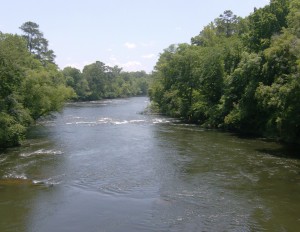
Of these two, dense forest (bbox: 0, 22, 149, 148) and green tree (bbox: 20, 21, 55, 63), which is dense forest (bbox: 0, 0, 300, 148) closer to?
dense forest (bbox: 0, 22, 149, 148)

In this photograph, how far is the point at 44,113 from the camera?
46344 millimetres

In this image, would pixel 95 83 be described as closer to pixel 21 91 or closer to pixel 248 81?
pixel 21 91

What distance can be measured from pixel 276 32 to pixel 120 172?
88.7ft

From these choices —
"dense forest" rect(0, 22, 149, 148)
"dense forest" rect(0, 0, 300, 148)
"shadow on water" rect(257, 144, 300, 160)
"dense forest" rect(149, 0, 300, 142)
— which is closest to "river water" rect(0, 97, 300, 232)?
"shadow on water" rect(257, 144, 300, 160)

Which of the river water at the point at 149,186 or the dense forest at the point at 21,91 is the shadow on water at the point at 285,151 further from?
the dense forest at the point at 21,91

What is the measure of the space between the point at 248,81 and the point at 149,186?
82.7 feet

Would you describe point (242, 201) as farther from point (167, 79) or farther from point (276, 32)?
point (167, 79)

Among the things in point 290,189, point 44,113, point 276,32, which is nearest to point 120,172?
point 290,189

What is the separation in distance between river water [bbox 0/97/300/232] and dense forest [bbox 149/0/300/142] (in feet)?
13.9

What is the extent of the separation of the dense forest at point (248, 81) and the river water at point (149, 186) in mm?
4251

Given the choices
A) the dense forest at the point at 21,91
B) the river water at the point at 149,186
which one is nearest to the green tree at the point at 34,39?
the dense forest at the point at 21,91

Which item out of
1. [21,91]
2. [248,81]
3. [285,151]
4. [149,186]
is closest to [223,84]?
[248,81]

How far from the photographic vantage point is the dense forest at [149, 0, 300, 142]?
3178cm

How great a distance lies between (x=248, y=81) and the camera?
43188 mm
